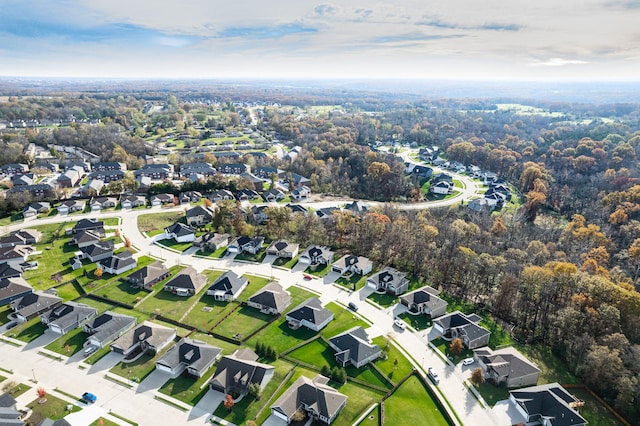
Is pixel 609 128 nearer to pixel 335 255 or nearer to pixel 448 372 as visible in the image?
pixel 335 255

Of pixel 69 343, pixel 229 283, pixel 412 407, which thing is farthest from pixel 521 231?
pixel 69 343

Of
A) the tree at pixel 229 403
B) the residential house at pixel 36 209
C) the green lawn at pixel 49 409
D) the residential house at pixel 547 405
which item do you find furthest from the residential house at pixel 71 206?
the residential house at pixel 547 405

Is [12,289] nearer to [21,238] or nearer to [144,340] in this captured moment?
[21,238]

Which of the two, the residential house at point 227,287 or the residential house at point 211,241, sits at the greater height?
the residential house at point 211,241

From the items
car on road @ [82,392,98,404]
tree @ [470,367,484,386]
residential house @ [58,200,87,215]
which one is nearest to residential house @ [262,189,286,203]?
residential house @ [58,200,87,215]

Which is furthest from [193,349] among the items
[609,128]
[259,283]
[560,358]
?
[609,128]

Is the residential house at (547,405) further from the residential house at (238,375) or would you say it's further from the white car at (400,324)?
the residential house at (238,375)

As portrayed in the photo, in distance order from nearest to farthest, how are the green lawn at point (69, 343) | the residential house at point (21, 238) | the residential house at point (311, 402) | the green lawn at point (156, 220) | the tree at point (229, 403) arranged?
the residential house at point (311, 402)
the tree at point (229, 403)
the green lawn at point (69, 343)
the residential house at point (21, 238)
the green lawn at point (156, 220)
